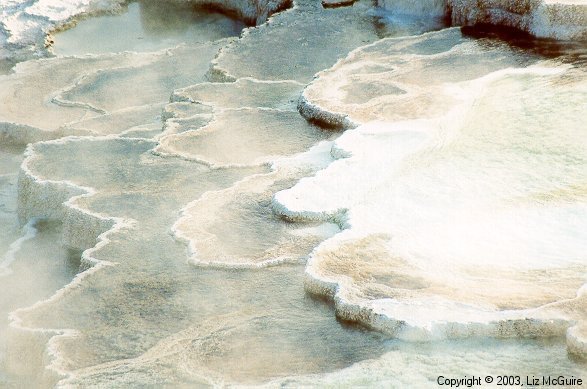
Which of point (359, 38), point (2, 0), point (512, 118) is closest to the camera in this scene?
point (512, 118)

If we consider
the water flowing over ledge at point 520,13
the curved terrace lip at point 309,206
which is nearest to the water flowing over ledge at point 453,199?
the curved terrace lip at point 309,206

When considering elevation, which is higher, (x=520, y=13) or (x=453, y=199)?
(x=520, y=13)

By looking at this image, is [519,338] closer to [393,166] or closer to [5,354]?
[393,166]

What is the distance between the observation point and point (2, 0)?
6969 millimetres

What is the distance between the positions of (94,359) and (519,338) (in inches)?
44.2

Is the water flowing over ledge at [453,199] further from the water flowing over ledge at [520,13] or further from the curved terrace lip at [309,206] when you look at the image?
the water flowing over ledge at [520,13]

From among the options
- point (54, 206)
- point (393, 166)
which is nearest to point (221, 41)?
point (54, 206)

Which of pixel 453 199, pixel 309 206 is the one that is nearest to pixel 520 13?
pixel 453 199

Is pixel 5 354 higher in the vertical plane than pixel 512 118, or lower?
lower

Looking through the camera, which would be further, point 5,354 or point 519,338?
point 5,354

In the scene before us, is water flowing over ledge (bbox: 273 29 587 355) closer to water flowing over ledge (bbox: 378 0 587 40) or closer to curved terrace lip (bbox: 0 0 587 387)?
curved terrace lip (bbox: 0 0 587 387)

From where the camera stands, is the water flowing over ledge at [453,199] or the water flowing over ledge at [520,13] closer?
the water flowing over ledge at [453,199]

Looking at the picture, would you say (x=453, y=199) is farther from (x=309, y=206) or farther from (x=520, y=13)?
(x=520, y=13)

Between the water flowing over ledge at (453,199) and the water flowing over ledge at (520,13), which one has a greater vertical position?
the water flowing over ledge at (520,13)
